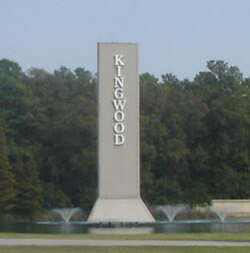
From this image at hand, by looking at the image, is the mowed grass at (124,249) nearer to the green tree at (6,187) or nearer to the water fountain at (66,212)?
the water fountain at (66,212)

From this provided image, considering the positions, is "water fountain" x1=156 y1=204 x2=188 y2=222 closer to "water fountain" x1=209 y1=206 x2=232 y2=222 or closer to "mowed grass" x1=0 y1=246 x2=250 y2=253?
"water fountain" x1=209 y1=206 x2=232 y2=222

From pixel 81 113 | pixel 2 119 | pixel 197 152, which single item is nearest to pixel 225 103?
pixel 197 152

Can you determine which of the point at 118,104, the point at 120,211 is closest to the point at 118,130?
the point at 118,104

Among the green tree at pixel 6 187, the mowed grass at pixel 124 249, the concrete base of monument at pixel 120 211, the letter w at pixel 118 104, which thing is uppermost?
the letter w at pixel 118 104

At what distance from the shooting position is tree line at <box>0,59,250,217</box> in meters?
58.0

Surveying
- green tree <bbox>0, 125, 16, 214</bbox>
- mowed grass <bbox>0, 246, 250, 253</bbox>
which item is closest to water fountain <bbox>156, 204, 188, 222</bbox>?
green tree <bbox>0, 125, 16, 214</bbox>

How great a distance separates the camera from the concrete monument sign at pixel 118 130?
40.2 m

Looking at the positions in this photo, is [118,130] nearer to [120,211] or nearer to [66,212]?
[120,211]

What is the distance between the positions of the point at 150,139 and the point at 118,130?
1904 centimetres

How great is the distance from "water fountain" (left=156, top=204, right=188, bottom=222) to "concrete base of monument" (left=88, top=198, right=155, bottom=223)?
12232 millimetres

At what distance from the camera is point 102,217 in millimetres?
39094

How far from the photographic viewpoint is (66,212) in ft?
177

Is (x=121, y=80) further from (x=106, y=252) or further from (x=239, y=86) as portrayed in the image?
(x=239, y=86)

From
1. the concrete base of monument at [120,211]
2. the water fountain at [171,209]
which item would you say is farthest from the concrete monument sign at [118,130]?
the water fountain at [171,209]
